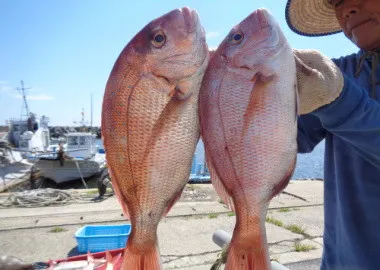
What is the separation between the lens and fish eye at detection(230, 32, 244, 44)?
1.29m

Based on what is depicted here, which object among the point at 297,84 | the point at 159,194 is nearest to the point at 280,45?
the point at 297,84

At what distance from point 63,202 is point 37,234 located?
3.34 metres

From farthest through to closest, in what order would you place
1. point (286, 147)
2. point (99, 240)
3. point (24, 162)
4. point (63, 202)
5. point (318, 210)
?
point (24, 162) < point (63, 202) < point (318, 210) < point (99, 240) < point (286, 147)

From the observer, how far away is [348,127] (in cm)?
122

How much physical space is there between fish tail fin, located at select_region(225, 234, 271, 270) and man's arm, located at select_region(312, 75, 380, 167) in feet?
1.73

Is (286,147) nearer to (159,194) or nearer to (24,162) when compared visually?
(159,194)

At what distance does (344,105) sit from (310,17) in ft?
3.83

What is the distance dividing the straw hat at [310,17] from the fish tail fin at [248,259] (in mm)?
1579

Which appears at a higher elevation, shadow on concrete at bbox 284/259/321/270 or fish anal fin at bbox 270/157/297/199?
fish anal fin at bbox 270/157/297/199

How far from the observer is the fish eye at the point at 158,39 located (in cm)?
127

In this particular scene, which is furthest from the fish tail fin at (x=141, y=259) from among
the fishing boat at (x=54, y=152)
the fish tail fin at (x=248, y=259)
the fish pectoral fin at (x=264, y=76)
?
the fishing boat at (x=54, y=152)

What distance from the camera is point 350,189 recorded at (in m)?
1.67

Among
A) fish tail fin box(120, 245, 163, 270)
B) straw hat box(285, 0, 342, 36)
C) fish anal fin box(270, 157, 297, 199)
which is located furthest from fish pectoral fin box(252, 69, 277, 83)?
straw hat box(285, 0, 342, 36)

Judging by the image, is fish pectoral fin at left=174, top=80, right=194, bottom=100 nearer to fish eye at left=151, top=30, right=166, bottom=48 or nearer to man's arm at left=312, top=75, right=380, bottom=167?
fish eye at left=151, top=30, right=166, bottom=48
